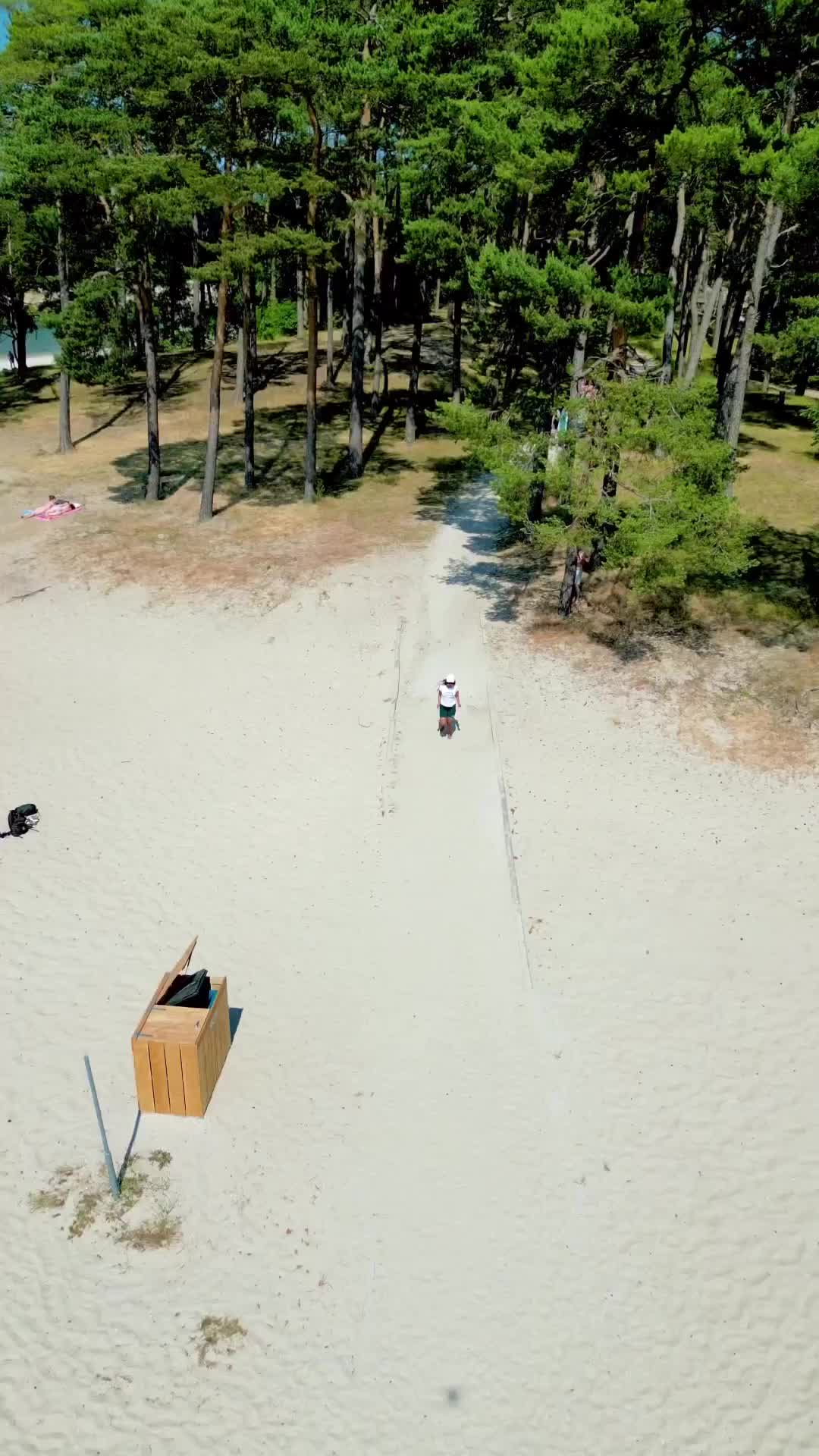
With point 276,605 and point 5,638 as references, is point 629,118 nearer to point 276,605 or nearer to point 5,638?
point 276,605

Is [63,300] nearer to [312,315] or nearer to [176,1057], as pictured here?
[312,315]

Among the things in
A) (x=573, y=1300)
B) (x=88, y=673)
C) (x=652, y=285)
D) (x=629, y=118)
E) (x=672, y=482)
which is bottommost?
(x=573, y=1300)

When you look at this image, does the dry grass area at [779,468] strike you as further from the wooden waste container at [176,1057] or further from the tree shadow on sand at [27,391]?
the tree shadow on sand at [27,391]

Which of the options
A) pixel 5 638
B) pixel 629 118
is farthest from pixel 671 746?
pixel 5 638

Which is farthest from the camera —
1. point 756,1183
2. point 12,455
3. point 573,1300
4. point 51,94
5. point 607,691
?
point 12,455

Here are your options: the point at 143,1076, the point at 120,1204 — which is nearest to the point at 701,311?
the point at 143,1076

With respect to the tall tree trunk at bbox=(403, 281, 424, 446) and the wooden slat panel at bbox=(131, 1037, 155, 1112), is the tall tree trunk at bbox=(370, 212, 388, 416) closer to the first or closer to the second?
the tall tree trunk at bbox=(403, 281, 424, 446)

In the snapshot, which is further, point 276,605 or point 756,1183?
point 276,605

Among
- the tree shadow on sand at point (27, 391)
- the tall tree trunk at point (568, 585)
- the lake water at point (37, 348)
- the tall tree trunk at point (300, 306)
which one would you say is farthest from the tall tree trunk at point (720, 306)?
the lake water at point (37, 348)
